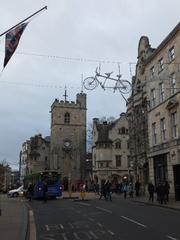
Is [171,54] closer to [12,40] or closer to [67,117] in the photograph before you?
[12,40]

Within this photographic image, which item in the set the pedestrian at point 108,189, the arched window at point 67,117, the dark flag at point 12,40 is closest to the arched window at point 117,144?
the arched window at point 67,117

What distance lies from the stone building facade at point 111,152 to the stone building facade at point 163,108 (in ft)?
117

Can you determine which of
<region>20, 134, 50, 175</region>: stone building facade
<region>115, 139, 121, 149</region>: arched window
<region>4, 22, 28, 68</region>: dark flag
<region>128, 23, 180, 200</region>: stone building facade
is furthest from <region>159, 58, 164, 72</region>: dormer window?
<region>20, 134, 50, 175</region>: stone building facade

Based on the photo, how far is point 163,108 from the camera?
39.3m

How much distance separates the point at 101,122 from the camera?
9050cm

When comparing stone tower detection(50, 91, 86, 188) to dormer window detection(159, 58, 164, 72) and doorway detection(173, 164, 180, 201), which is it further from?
doorway detection(173, 164, 180, 201)

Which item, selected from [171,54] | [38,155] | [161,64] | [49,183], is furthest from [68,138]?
[171,54]

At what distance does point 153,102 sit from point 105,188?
9706mm

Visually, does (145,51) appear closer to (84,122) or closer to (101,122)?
(101,122)

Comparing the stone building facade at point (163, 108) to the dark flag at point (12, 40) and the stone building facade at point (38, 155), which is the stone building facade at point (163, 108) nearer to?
the dark flag at point (12, 40)

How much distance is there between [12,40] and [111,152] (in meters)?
69.5

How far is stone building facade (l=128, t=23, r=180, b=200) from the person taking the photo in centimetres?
3588

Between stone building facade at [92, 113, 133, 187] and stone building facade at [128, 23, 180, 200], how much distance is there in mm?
35715

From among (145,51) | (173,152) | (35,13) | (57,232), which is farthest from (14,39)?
(145,51)
